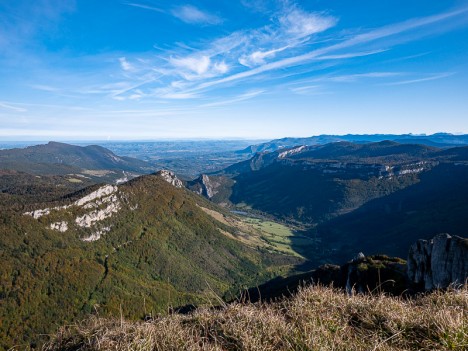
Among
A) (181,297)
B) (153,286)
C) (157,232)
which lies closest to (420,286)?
(181,297)

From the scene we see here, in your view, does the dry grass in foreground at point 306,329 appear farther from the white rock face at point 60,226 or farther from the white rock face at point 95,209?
the white rock face at point 95,209

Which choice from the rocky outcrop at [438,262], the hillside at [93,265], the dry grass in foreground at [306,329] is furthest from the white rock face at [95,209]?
the dry grass in foreground at [306,329]

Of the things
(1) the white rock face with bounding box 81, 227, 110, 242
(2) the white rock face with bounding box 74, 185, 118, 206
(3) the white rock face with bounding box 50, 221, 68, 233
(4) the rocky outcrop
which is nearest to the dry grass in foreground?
(4) the rocky outcrop

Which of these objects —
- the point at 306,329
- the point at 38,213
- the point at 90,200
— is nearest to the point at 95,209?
the point at 90,200

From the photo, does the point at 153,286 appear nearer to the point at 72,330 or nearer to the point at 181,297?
the point at 181,297

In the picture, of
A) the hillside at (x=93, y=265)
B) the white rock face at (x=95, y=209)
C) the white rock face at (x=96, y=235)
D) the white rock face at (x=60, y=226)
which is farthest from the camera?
the white rock face at (x=96, y=235)

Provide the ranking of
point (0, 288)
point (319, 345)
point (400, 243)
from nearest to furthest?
point (319, 345), point (0, 288), point (400, 243)
